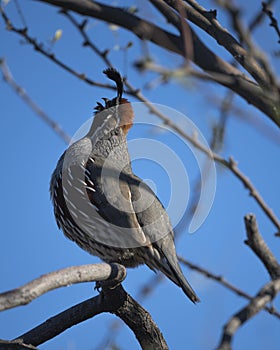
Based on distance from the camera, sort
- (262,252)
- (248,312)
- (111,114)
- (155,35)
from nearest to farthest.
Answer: (248,312) → (262,252) → (155,35) → (111,114)

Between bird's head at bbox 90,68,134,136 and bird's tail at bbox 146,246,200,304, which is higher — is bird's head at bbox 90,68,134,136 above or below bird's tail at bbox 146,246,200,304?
above

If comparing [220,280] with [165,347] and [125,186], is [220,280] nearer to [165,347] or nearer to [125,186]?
[165,347]

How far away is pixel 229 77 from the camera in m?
3.23

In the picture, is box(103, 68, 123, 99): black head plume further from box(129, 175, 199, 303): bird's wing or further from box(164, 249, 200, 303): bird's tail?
box(164, 249, 200, 303): bird's tail

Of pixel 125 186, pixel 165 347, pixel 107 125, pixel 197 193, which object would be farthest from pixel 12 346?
pixel 107 125

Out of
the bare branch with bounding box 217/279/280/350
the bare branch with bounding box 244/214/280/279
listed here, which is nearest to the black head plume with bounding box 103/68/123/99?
the bare branch with bounding box 244/214/280/279

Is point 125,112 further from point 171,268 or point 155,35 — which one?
point 155,35

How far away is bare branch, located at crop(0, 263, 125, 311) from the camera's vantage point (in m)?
2.81

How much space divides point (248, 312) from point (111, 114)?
476 cm

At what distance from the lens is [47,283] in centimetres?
296

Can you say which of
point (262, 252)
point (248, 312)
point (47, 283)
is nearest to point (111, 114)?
point (47, 283)

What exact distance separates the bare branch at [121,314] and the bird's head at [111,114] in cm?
226

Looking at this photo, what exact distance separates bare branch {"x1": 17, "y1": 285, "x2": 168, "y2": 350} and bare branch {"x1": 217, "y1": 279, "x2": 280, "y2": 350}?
2.76m

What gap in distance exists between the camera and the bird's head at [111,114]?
6.74 meters
